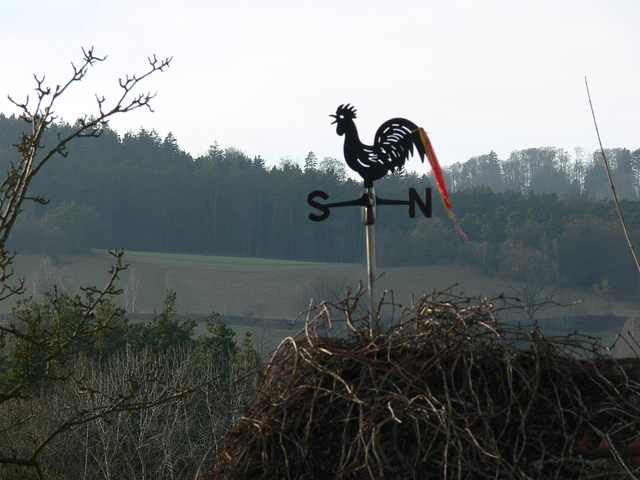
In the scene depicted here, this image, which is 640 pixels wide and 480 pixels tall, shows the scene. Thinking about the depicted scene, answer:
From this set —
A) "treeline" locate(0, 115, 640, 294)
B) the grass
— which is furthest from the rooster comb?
the grass

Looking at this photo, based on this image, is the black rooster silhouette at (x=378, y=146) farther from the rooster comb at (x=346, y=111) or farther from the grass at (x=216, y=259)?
the grass at (x=216, y=259)

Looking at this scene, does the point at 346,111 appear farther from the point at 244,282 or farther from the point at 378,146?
the point at 244,282

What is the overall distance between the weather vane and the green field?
190 ft

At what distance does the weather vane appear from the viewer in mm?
3408

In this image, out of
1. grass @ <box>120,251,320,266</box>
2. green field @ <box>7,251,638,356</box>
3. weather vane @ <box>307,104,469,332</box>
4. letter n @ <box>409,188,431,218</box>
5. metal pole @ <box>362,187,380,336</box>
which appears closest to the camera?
metal pole @ <box>362,187,380,336</box>

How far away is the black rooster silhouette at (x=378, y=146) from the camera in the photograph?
367 cm

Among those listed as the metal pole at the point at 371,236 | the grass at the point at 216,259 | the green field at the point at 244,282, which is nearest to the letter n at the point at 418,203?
the metal pole at the point at 371,236

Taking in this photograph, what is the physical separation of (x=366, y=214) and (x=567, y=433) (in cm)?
151

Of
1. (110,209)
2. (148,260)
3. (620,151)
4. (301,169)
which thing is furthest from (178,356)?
(620,151)

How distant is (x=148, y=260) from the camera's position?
72.9 metres

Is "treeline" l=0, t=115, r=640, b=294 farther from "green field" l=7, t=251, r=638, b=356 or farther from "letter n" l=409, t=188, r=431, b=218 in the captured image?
"letter n" l=409, t=188, r=431, b=218

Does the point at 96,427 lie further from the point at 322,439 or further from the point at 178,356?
the point at 322,439

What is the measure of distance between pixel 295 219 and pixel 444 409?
77.0 meters

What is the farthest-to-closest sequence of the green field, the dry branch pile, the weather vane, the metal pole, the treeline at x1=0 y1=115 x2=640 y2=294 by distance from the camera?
the treeline at x1=0 y1=115 x2=640 y2=294
the green field
the weather vane
the metal pole
the dry branch pile
